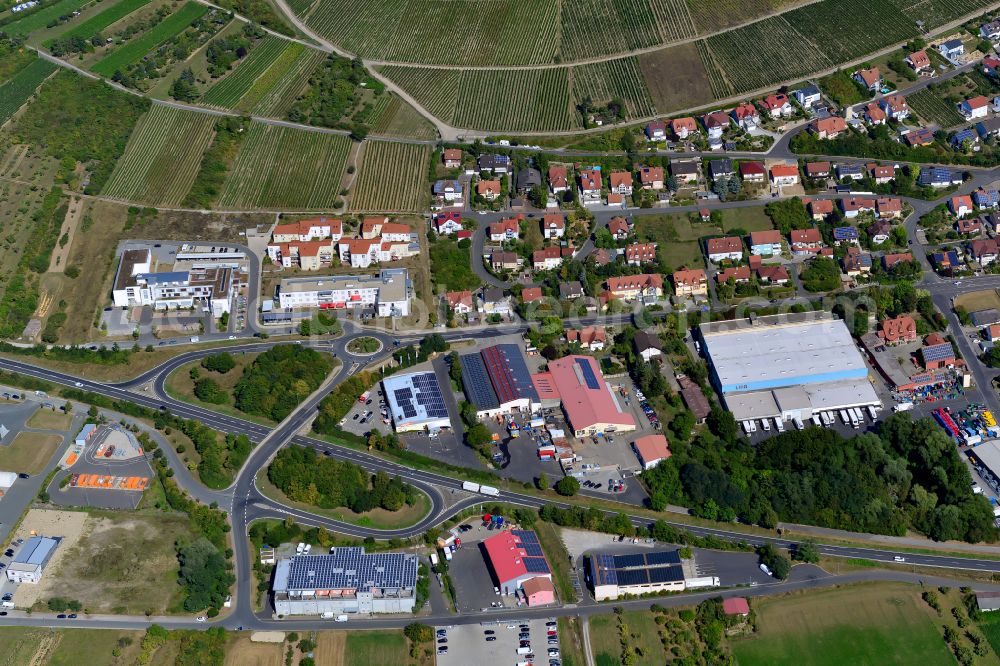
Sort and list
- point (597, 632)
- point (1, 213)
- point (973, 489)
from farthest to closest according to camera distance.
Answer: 1. point (1, 213)
2. point (973, 489)
3. point (597, 632)

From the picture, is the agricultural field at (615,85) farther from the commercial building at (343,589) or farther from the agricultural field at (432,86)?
the commercial building at (343,589)

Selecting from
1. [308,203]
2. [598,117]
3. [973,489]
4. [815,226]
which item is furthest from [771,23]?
[973,489]

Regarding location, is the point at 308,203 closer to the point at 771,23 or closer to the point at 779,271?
the point at 779,271

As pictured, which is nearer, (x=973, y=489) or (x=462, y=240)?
(x=973, y=489)

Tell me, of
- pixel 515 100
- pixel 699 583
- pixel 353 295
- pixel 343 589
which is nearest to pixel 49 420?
pixel 353 295

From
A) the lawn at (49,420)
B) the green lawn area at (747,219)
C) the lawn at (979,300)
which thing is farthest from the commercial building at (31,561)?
the lawn at (979,300)

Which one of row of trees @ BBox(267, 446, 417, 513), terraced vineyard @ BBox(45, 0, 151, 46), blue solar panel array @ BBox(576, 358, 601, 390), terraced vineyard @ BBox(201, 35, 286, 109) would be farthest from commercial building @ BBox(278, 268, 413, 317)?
terraced vineyard @ BBox(45, 0, 151, 46)

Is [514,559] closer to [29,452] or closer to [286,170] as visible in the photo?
[29,452]
